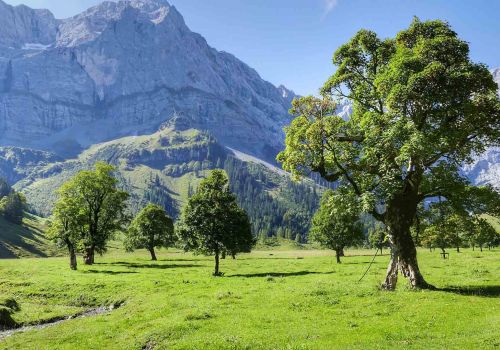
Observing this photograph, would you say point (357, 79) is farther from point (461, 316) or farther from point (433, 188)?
point (461, 316)

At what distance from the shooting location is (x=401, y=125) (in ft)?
99.8

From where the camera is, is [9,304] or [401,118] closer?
[401,118]

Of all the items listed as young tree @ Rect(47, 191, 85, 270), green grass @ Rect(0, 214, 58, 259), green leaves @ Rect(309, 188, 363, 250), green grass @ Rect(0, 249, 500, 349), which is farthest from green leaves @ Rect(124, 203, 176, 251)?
green grass @ Rect(0, 214, 58, 259)

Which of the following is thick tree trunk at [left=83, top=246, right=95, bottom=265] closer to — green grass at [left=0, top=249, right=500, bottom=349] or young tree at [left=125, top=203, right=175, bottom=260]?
young tree at [left=125, top=203, right=175, bottom=260]

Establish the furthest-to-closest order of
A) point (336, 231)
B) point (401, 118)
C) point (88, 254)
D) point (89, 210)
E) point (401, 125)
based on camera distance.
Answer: point (336, 231) < point (89, 210) < point (88, 254) < point (401, 118) < point (401, 125)

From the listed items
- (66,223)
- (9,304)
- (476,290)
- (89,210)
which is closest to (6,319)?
(9,304)

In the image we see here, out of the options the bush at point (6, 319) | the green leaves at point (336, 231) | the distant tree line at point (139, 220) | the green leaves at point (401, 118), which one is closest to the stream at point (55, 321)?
the bush at point (6, 319)

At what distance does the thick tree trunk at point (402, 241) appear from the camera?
3400 cm

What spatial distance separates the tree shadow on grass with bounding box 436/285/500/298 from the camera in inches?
1220

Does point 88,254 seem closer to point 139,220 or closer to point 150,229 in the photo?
point 150,229

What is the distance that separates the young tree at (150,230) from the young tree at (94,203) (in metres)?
18.7

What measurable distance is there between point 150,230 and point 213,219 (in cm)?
4665

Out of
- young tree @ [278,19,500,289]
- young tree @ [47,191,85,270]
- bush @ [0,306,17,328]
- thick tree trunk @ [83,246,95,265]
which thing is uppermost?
young tree @ [278,19,500,289]

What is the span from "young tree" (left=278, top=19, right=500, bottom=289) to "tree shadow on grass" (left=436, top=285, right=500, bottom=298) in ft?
6.40
